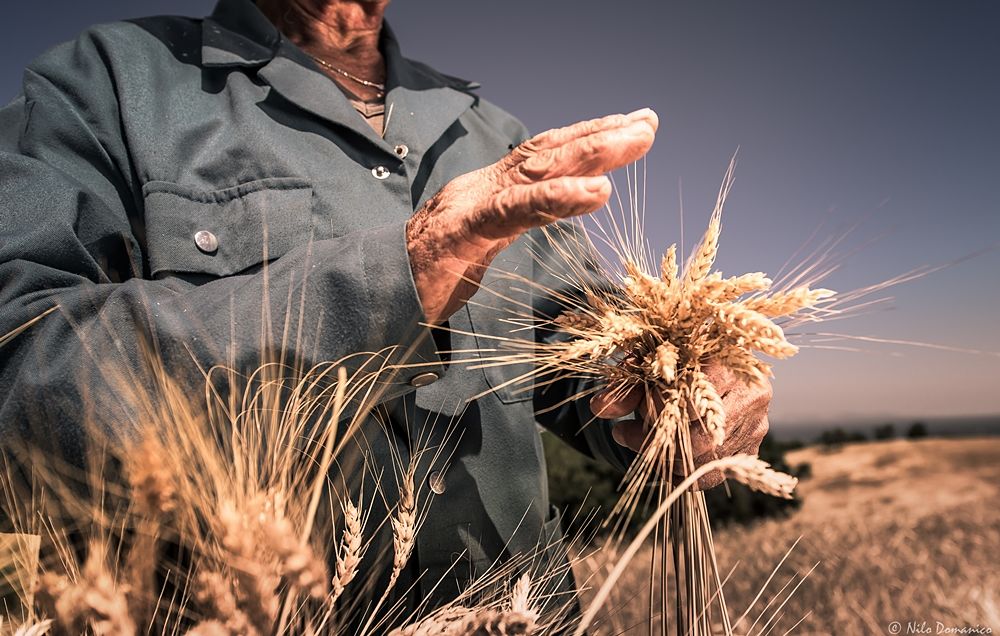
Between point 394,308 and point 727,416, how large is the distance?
1.72 ft

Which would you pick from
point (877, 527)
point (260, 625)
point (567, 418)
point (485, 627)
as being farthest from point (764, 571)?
point (260, 625)

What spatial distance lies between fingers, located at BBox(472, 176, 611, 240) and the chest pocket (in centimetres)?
51

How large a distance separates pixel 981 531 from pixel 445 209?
8.39 feet

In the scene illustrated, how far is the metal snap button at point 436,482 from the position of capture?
3.55 feet

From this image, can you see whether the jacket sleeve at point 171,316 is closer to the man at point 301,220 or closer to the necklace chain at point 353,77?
the man at point 301,220

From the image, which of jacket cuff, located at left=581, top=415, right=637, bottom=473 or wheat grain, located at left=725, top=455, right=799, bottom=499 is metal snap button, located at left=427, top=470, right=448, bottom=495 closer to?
jacket cuff, located at left=581, top=415, right=637, bottom=473

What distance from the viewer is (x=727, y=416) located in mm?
952

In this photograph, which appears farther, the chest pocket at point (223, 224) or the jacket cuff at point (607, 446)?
the jacket cuff at point (607, 446)

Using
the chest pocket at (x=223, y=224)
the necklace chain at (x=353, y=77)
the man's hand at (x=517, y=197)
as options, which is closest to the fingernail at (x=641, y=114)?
the man's hand at (x=517, y=197)

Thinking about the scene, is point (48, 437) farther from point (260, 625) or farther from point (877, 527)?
point (877, 527)

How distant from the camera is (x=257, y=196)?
1.16m

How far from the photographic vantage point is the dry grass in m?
1.49

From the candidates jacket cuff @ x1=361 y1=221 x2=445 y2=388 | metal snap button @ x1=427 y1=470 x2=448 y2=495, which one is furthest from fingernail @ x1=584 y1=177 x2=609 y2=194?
metal snap button @ x1=427 y1=470 x2=448 y2=495

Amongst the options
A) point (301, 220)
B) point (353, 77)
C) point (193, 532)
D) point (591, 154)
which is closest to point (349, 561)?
point (193, 532)
